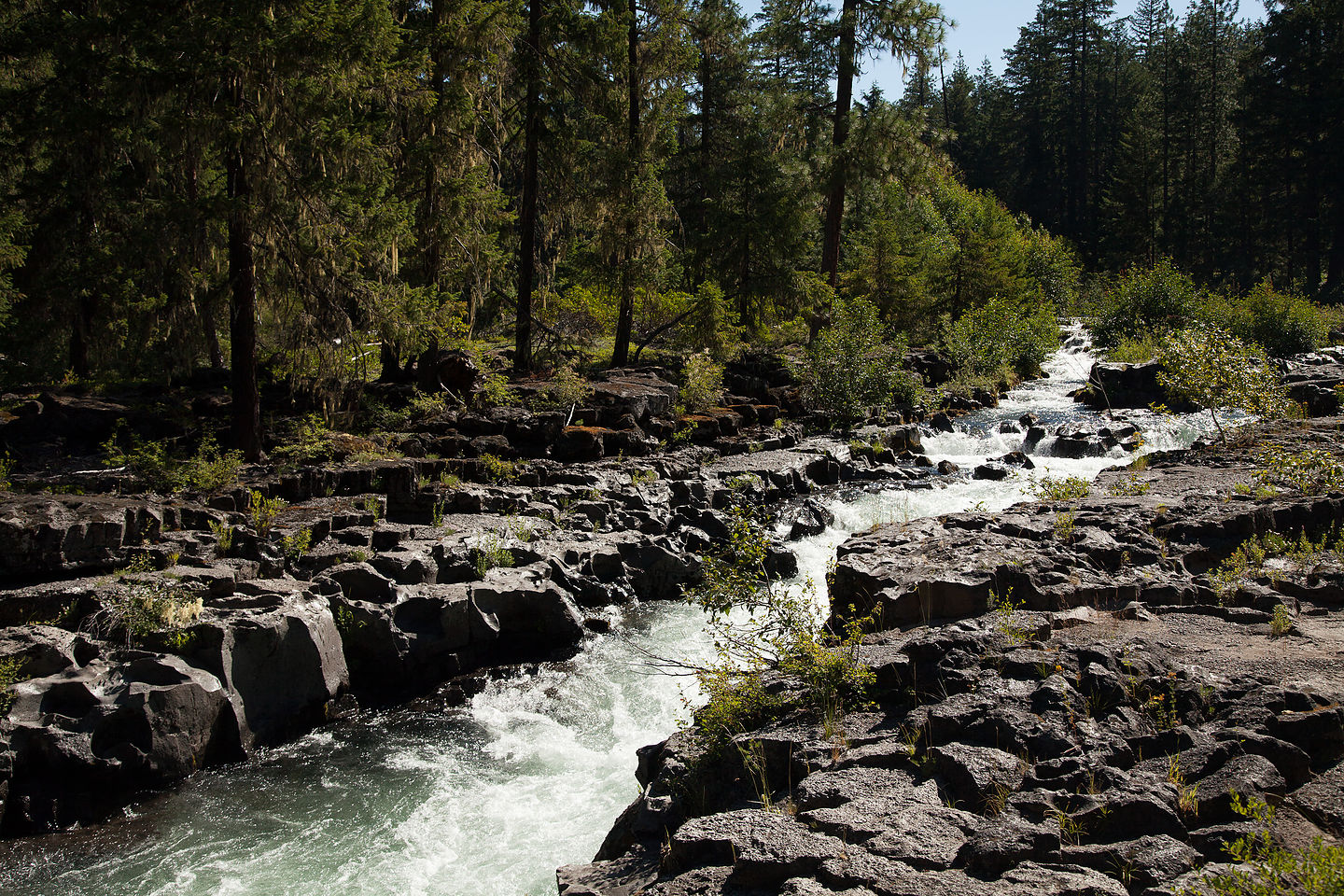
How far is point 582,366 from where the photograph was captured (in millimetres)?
22547

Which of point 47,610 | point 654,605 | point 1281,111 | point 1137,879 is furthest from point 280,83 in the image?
point 1281,111

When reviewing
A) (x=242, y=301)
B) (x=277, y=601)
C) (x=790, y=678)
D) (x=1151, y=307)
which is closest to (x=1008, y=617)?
(x=790, y=678)

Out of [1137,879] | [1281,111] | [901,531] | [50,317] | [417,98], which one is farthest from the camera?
[1281,111]

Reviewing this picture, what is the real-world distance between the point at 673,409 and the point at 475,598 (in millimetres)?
10369

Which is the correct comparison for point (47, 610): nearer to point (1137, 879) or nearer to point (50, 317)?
point (1137, 879)

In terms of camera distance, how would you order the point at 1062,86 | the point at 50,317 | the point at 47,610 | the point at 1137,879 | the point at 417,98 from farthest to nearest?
the point at 1062,86 → the point at 50,317 → the point at 417,98 → the point at 47,610 → the point at 1137,879

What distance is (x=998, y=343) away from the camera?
27.2m

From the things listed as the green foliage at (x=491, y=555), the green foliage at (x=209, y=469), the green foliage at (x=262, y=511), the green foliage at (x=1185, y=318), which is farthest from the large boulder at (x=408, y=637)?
the green foliage at (x=1185, y=318)

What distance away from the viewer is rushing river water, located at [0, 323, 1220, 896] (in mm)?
6410

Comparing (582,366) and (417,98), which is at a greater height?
(417,98)

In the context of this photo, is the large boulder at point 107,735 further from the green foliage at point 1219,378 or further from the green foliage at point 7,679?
the green foliage at point 1219,378

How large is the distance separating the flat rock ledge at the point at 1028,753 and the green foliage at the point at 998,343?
772 inches

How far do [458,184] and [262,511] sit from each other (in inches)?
387

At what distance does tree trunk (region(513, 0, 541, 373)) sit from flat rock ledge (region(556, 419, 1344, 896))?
15132 mm
